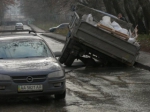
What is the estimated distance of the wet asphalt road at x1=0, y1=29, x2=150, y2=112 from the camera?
318 inches

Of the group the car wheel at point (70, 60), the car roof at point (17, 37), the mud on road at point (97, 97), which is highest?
the car roof at point (17, 37)

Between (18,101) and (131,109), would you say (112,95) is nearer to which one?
(131,109)

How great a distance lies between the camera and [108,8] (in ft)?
114

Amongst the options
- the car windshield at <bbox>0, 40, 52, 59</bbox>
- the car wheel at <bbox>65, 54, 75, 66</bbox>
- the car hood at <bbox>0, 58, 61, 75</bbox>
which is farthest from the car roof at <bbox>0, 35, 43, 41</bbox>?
the car wheel at <bbox>65, 54, 75, 66</bbox>

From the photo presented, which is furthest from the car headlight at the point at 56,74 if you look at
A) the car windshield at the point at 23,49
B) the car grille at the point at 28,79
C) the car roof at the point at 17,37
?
the car roof at the point at 17,37

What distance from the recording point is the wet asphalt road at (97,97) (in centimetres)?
808

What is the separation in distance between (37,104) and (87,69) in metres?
6.80

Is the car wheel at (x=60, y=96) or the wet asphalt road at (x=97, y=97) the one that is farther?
the car wheel at (x=60, y=96)

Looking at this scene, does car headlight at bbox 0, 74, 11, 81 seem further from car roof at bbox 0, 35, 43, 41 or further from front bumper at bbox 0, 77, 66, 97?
car roof at bbox 0, 35, 43, 41

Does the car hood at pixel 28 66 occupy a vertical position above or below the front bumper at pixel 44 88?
above

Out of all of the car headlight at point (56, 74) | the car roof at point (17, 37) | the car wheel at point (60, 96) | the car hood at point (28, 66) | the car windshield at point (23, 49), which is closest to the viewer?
the car hood at point (28, 66)

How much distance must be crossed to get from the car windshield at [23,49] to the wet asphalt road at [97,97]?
1.06m

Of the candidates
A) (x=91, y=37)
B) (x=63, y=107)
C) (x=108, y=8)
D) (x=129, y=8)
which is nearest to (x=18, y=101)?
(x=63, y=107)

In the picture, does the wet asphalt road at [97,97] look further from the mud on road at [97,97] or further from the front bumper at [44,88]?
the front bumper at [44,88]
